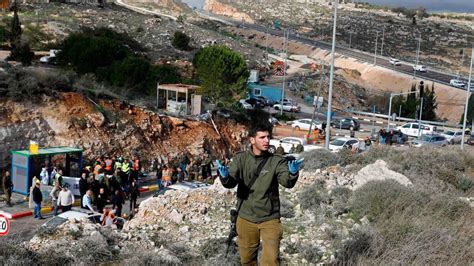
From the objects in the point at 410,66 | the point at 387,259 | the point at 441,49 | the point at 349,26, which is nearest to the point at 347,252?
the point at 387,259

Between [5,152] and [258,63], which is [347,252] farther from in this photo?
[258,63]

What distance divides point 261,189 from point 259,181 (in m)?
0.09

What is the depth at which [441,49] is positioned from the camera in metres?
113

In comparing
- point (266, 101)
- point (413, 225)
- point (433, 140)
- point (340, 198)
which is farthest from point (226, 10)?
point (413, 225)

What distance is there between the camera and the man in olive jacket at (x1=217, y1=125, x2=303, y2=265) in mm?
5855

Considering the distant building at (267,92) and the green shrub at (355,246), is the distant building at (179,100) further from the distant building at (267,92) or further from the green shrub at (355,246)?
the distant building at (267,92)

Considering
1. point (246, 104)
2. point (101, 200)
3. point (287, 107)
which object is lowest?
point (287, 107)

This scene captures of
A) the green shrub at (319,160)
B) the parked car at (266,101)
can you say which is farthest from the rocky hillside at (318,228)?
the parked car at (266,101)

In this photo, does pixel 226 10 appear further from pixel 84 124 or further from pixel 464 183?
pixel 464 183

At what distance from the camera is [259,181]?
5.92m

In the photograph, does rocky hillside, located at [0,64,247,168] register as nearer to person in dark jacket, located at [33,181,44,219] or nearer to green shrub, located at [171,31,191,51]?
person in dark jacket, located at [33,181,44,219]

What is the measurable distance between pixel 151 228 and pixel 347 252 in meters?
4.03

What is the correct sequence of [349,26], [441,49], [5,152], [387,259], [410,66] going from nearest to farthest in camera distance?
[387,259] → [5,152] → [410,66] → [441,49] → [349,26]

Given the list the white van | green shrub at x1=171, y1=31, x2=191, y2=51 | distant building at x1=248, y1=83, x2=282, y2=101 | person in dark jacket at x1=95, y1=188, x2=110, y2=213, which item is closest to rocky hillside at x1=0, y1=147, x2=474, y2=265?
person in dark jacket at x1=95, y1=188, x2=110, y2=213
